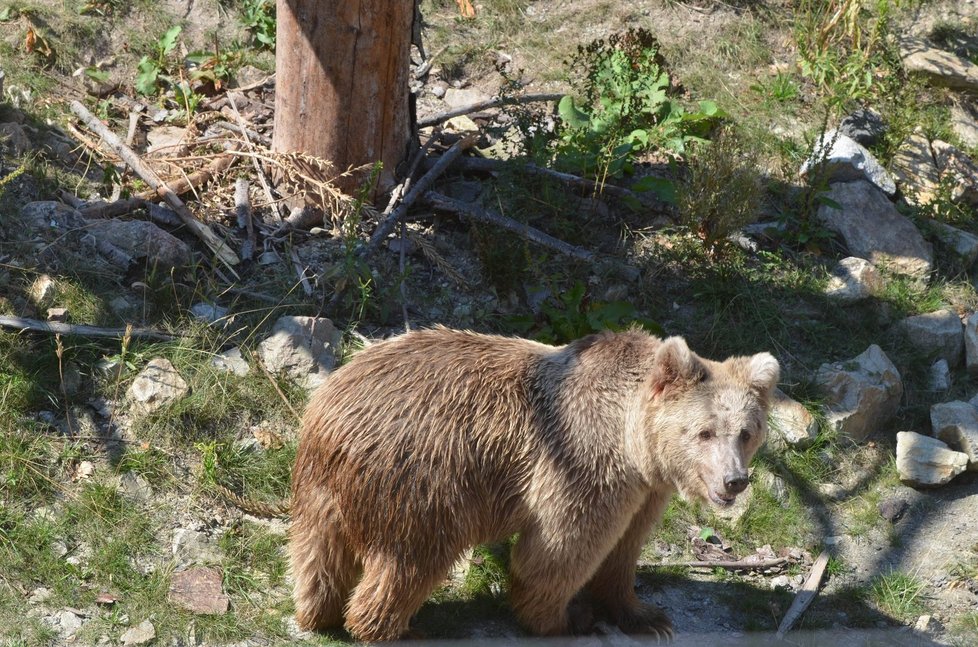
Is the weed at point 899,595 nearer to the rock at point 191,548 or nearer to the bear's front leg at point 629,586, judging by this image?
the bear's front leg at point 629,586

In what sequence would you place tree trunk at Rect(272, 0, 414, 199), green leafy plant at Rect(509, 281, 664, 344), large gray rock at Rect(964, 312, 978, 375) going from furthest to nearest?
large gray rock at Rect(964, 312, 978, 375) → tree trunk at Rect(272, 0, 414, 199) → green leafy plant at Rect(509, 281, 664, 344)

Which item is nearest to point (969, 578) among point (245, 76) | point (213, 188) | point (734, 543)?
point (734, 543)

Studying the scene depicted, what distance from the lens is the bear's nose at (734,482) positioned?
4797 millimetres

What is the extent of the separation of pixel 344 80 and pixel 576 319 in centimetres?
220

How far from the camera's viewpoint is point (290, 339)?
6.41 meters

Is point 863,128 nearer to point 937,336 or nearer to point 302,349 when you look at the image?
point 937,336

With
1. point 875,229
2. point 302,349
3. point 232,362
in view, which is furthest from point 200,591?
point 875,229

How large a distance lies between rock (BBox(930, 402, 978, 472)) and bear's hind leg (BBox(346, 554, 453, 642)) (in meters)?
3.56

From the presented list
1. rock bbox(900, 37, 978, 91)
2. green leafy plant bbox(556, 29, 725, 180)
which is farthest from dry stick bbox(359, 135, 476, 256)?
rock bbox(900, 37, 978, 91)

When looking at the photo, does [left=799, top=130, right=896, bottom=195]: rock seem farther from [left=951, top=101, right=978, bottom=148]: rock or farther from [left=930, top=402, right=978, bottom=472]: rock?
[left=930, top=402, right=978, bottom=472]: rock

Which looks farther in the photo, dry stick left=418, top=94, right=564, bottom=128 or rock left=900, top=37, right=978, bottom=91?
rock left=900, top=37, right=978, bottom=91

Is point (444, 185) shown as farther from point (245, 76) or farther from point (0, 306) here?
point (0, 306)

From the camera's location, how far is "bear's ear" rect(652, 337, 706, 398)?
494 cm

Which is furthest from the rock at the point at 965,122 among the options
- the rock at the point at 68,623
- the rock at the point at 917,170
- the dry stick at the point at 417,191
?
the rock at the point at 68,623
